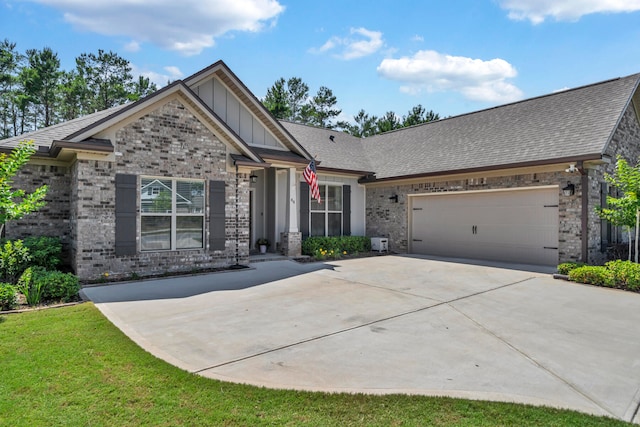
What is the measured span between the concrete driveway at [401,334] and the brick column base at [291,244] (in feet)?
10.7

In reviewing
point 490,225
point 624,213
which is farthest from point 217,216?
point 624,213

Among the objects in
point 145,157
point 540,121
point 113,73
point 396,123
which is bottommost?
point 145,157

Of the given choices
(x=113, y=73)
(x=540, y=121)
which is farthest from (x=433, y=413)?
(x=113, y=73)

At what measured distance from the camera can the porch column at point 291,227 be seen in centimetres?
1235

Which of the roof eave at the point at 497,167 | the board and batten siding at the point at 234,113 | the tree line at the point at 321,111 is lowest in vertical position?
the roof eave at the point at 497,167

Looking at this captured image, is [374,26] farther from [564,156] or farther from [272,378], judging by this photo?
[272,378]

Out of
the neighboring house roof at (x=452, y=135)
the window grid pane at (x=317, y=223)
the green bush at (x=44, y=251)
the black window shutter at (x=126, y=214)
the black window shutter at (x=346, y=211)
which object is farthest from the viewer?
the black window shutter at (x=346, y=211)

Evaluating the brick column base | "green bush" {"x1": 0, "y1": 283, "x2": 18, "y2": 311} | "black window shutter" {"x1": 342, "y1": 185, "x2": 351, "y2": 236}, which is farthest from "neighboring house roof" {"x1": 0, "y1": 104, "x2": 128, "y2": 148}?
"black window shutter" {"x1": 342, "y1": 185, "x2": 351, "y2": 236}

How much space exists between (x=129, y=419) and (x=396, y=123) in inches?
1554

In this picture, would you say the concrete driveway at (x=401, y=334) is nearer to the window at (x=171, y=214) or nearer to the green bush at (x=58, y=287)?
the green bush at (x=58, y=287)

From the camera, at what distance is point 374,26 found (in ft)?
39.4

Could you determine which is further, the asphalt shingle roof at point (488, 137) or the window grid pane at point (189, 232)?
the asphalt shingle roof at point (488, 137)

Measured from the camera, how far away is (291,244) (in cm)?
1235

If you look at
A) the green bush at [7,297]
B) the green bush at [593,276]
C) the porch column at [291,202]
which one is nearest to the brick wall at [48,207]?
the green bush at [7,297]
